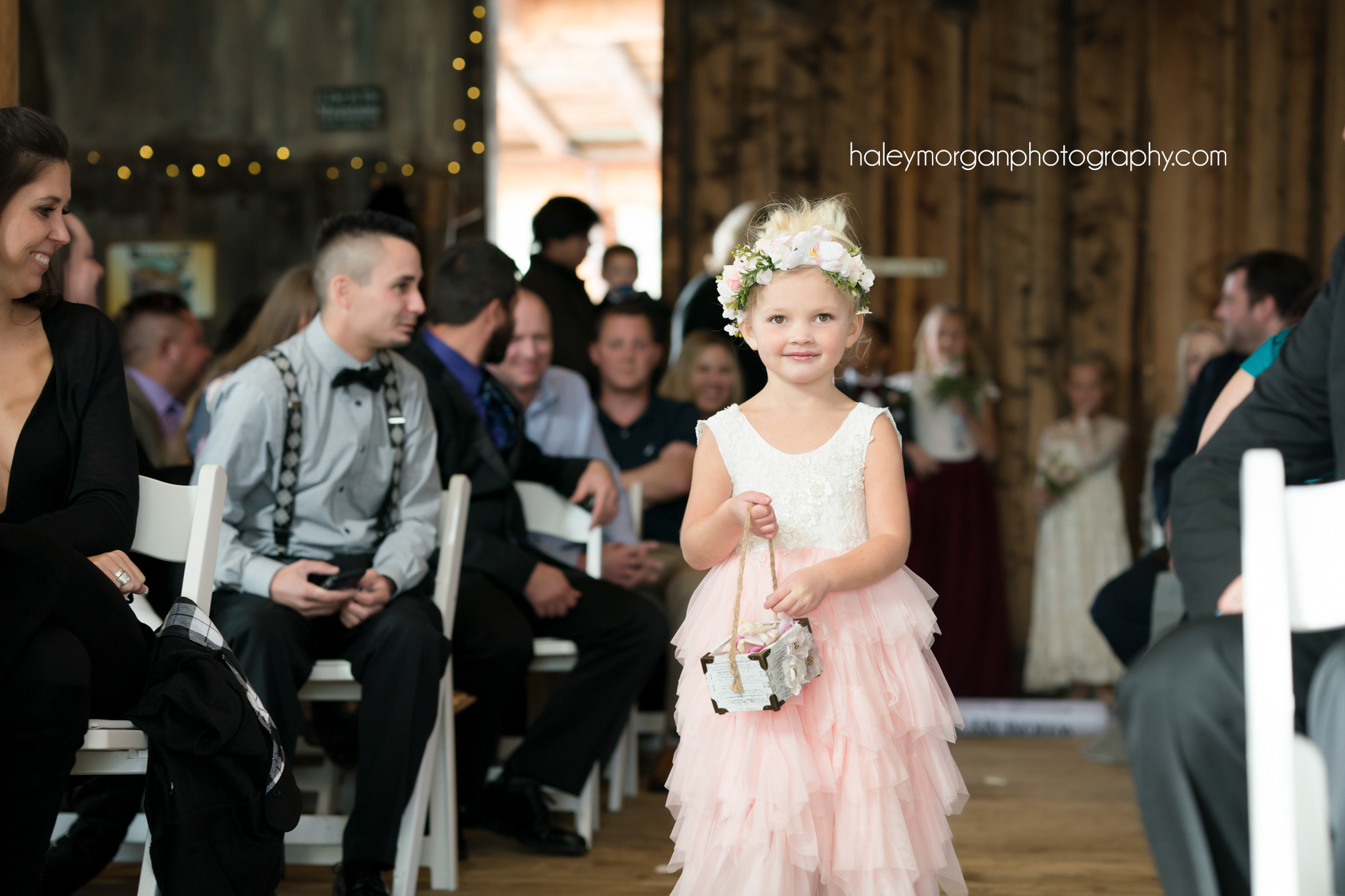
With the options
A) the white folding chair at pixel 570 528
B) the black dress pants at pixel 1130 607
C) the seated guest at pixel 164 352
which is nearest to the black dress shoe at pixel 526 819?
the white folding chair at pixel 570 528

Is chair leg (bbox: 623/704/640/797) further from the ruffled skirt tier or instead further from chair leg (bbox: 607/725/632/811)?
the ruffled skirt tier

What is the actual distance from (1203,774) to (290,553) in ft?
6.54

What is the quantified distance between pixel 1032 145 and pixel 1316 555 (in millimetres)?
4776

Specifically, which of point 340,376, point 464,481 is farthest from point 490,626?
point 340,376

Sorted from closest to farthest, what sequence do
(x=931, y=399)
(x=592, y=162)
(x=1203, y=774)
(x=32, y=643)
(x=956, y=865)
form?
(x=1203, y=774), (x=32, y=643), (x=956, y=865), (x=931, y=399), (x=592, y=162)

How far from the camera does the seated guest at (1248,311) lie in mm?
3805

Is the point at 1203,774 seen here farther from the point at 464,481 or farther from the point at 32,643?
the point at 464,481

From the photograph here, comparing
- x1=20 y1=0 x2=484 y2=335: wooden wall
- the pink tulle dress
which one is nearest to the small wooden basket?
the pink tulle dress

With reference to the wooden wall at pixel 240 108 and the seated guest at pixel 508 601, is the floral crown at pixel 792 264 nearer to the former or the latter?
the seated guest at pixel 508 601

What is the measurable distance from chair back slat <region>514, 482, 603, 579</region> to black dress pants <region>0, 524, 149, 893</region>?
5.52 feet

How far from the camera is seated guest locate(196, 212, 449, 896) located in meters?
2.57

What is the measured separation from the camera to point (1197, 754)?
150 cm

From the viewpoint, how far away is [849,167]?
5793 millimetres

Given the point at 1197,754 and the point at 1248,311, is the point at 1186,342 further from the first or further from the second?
the point at 1197,754
